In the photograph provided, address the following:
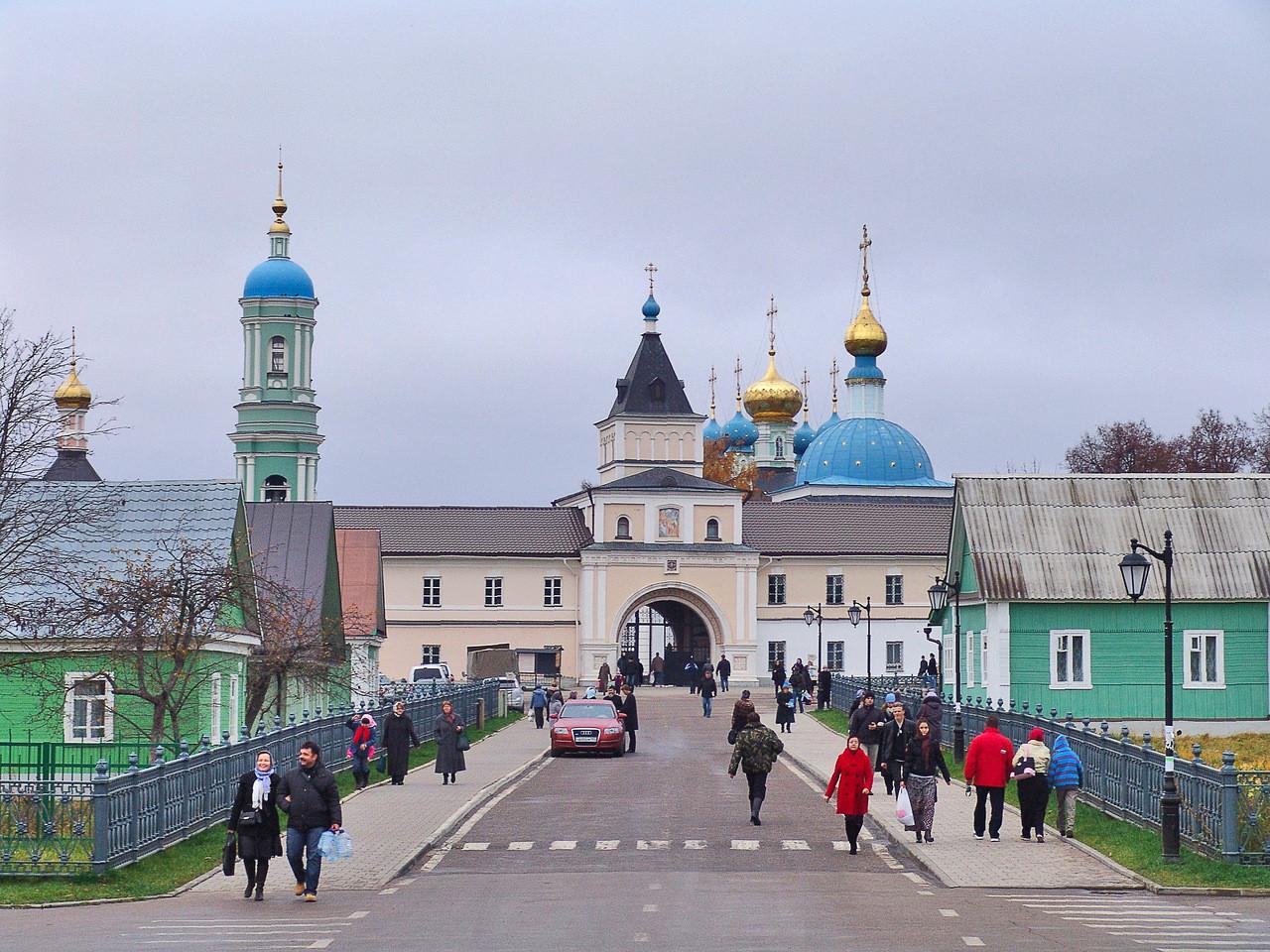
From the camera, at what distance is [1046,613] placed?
46.7 meters

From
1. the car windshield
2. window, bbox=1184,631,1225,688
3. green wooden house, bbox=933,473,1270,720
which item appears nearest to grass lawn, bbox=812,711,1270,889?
the car windshield

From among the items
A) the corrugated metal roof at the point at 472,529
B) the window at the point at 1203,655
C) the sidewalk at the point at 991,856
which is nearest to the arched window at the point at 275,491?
the corrugated metal roof at the point at 472,529

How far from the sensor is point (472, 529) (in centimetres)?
8506

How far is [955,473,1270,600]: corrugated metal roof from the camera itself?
4644 cm

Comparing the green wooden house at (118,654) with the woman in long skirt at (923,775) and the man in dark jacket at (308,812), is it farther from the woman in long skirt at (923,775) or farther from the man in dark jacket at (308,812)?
the woman in long skirt at (923,775)

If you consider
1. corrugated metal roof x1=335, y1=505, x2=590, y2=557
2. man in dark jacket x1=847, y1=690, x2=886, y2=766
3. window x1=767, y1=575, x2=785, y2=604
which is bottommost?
man in dark jacket x1=847, y1=690, x2=886, y2=766

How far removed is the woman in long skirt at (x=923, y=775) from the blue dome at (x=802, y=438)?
346 feet

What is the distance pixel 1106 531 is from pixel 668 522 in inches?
1497

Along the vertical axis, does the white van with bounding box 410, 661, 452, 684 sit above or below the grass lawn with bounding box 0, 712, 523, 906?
above

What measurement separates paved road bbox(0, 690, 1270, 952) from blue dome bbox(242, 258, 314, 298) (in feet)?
165

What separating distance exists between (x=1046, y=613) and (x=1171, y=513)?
3994 millimetres

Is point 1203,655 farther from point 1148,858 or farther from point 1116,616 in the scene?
point 1148,858

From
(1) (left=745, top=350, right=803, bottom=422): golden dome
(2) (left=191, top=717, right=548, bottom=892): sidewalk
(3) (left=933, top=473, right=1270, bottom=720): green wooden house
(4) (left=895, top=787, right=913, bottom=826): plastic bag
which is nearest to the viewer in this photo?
(2) (left=191, top=717, right=548, bottom=892): sidewalk

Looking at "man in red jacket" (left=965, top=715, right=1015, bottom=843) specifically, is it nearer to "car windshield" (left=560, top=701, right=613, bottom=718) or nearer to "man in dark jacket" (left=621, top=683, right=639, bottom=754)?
"car windshield" (left=560, top=701, right=613, bottom=718)
